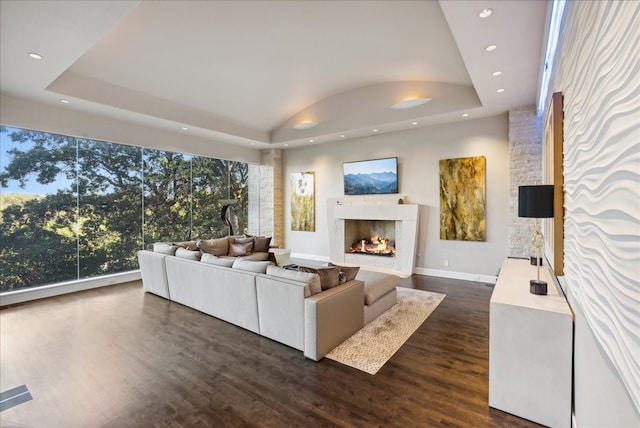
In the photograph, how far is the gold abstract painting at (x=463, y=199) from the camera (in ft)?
18.3

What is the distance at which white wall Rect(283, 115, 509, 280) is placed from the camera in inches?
215

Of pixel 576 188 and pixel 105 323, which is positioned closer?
pixel 576 188

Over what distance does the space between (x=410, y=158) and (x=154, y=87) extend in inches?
206

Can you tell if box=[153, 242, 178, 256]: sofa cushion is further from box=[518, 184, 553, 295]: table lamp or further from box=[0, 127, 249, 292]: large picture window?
box=[518, 184, 553, 295]: table lamp

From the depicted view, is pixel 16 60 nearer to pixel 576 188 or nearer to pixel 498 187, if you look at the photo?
pixel 576 188

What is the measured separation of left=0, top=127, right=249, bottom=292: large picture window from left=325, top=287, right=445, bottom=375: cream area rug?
5161 mm

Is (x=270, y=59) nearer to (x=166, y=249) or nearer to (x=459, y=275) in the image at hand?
(x=166, y=249)

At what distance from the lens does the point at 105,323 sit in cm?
377

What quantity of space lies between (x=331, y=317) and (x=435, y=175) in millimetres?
4310

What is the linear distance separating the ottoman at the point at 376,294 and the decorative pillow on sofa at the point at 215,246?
3115 mm

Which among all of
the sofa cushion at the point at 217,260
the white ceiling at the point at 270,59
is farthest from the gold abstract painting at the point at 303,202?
the sofa cushion at the point at 217,260

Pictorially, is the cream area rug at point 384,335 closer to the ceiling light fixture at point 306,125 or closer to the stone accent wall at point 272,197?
the ceiling light fixture at point 306,125

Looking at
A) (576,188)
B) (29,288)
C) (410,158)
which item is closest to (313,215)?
(410,158)

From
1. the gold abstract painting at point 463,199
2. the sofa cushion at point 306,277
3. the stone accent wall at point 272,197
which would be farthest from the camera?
the stone accent wall at point 272,197
